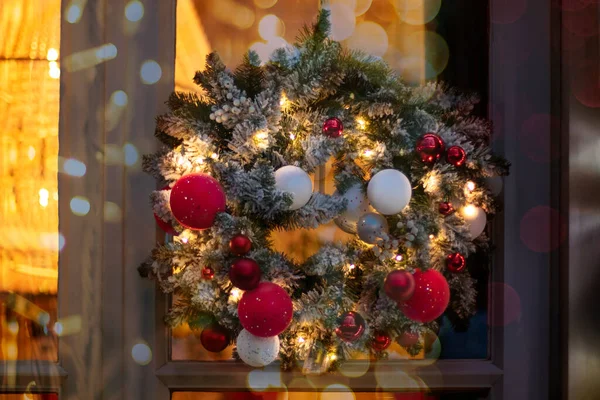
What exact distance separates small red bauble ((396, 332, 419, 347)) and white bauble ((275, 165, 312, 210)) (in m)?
0.39

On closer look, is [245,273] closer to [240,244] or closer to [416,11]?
[240,244]

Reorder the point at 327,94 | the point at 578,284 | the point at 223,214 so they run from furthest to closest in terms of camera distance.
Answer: the point at 578,284
the point at 327,94
the point at 223,214

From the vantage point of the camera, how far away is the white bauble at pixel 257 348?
101 centimetres

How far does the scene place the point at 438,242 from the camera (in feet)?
3.73

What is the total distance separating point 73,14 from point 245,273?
0.91m

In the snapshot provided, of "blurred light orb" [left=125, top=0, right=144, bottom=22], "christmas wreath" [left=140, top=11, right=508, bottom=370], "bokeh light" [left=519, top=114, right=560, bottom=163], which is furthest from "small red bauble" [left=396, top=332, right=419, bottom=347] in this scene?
"blurred light orb" [left=125, top=0, right=144, bottom=22]

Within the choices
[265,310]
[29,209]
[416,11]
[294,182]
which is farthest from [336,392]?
[416,11]

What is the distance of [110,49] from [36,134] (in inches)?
12.0

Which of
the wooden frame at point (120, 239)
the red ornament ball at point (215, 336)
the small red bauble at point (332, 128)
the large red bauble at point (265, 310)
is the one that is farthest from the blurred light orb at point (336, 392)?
the small red bauble at point (332, 128)

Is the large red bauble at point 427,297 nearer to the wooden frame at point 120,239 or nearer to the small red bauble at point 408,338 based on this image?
the small red bauble at point 408,338

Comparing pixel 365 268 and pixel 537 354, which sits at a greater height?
pixel 365 268

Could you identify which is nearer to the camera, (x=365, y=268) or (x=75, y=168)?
(x=365, y=268)

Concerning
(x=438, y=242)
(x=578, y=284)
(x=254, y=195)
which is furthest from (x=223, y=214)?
(x=578, y=284)

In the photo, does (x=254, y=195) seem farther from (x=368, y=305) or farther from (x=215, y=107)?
(x=368, y=305)
